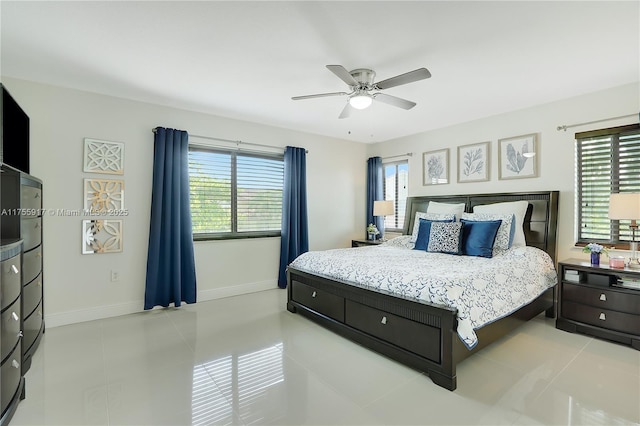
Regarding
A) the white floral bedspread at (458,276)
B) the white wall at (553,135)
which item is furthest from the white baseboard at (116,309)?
the white wall at (553,135)

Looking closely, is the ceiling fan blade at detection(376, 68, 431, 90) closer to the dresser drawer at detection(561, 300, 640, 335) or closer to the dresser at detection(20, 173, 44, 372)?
the dresser drawer at detection(561, 300, 640, 335)

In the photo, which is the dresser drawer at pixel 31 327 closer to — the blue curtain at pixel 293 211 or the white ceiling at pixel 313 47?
the white ceiling at pixel 313 47

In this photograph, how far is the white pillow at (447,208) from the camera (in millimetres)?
4285

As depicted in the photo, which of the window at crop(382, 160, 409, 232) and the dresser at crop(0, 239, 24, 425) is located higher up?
the window at crop(382, 160, 409, 232)

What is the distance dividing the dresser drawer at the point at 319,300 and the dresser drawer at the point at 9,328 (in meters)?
2.31

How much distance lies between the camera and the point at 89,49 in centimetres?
255

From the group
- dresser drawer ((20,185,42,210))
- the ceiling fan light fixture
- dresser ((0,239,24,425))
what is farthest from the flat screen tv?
the ceiling fan light fixture

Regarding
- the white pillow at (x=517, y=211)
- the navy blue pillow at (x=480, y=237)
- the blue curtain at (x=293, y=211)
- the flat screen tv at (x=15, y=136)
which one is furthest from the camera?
the blue curtain at (x=293, y=211)

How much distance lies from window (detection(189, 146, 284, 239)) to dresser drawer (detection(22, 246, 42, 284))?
167 cm

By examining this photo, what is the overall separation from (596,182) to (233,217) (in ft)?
14.6

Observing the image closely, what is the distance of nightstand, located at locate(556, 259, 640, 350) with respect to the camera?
9.05 ft

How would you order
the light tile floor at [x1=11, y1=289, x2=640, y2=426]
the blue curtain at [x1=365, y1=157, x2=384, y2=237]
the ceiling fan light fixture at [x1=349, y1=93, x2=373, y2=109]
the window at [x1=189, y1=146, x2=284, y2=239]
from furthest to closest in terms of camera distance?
1. the blue curtain at [x1=365, y1=157, x2=384, y2=237]
2. the window at [x1=189, y1=146, x2=284, y2=239]
3. the ceiling fan light fixture at [x1=349, y1=93, x2=373, y2=109]
4. the light tile floor at [x1=11, y1=289, x2=640, y2=426]

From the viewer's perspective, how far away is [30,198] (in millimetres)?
2543

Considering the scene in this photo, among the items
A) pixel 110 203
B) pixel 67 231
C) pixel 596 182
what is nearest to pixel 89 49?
pixel 110 203
